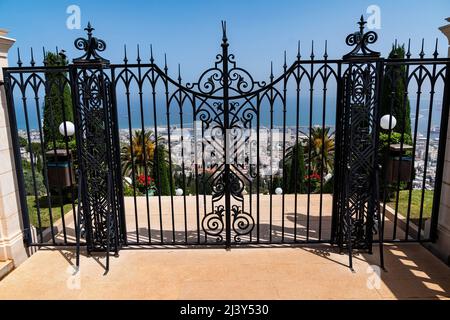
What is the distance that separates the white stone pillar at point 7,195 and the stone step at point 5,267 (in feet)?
0.22

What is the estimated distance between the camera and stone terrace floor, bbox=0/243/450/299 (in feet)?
12.4

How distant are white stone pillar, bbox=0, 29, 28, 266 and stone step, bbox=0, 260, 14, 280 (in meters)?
0.07

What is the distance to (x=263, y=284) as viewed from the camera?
3.95 m

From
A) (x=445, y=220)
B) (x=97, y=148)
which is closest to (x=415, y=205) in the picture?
(x=445, y=220)

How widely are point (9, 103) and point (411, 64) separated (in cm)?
532

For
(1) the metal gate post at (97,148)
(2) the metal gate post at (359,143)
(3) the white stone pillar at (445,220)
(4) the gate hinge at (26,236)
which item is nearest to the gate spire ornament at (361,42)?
(2) the metal gate post at (359,143)

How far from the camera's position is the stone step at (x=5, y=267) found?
4.20 m

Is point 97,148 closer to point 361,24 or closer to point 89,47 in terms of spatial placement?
point 89,47

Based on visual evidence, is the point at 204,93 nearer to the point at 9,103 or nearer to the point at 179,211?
the point at 9,103

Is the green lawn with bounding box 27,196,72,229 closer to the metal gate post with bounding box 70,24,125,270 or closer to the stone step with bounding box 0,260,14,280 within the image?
the stone step with bounding box 0,260,14,280

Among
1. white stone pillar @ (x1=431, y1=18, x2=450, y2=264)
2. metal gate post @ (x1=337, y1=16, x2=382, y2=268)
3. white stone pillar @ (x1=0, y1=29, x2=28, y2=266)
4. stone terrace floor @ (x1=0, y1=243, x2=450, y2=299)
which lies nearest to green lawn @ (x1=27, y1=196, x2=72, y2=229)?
white stone pillar @ (x1=0, y1=29, x2=28, y2=266)

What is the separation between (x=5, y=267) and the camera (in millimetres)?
4250
